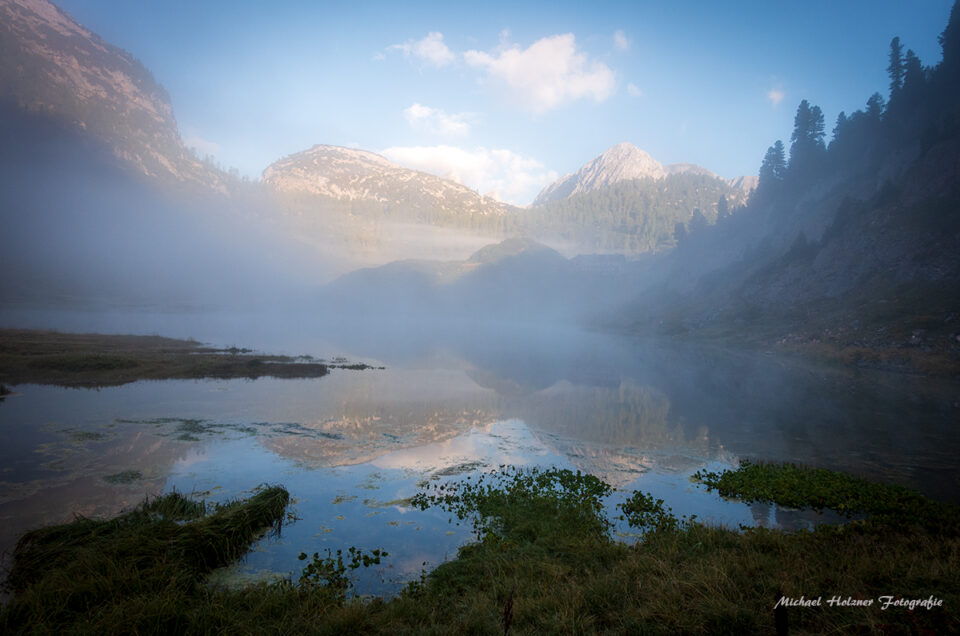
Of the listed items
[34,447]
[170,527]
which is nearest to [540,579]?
[170,527]

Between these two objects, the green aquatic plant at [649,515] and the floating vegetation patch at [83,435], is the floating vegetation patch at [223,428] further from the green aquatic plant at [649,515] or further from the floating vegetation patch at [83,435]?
the green aquatic plant at [649,515]

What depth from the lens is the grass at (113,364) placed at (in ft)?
116

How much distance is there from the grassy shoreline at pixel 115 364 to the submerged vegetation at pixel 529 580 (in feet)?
101

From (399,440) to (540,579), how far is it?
16358mm

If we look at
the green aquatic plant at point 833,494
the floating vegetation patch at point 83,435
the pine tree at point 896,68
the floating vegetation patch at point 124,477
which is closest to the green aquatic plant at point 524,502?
the green aquatic plant at point 833,494

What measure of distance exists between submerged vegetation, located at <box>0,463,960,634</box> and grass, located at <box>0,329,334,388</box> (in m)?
31.1

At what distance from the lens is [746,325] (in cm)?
10619

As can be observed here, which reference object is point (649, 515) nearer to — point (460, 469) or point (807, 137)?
point (460, 469)

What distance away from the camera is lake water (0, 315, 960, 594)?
48.2 ft

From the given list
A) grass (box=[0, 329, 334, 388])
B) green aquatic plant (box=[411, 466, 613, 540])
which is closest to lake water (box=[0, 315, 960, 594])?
green aquatic plant (box=[411, 466, 613, 540])

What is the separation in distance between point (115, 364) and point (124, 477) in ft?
99.6

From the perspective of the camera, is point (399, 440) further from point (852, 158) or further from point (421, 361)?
point (852, 158)

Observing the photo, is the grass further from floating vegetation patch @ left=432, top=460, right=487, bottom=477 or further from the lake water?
floating vegetation patch @ left=432, top=460, right=487, bottom=477

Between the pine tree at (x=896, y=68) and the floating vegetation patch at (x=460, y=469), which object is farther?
the pine tree at (x=896, y=68)
